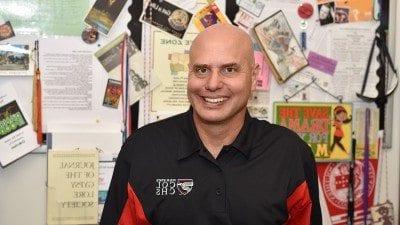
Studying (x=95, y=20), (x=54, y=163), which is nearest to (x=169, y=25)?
(x=95, y=20)

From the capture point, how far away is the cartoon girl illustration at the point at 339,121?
1.67m

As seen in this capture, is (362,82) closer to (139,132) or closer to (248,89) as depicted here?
(248,89)

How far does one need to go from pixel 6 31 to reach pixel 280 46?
0.91m

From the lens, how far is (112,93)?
5.10ft

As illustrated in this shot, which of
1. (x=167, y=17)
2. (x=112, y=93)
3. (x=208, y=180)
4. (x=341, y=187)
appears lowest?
(x=341, y=187)

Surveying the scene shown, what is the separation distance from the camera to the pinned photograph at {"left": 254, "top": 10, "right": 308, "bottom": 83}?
162 centimetres

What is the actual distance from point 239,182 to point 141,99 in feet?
1.77

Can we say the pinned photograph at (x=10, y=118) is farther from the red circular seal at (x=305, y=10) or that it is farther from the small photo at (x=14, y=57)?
the red circular seal at (x=305, y=10)

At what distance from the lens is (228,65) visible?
118cm

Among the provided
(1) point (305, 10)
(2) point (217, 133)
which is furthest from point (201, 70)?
(1) point (305, 10)

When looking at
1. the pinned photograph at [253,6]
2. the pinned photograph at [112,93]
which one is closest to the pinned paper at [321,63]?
the pinned photograph at [253,6]

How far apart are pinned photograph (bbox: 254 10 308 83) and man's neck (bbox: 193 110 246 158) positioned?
42cm

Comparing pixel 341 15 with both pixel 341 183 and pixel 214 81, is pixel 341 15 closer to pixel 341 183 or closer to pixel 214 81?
pixel 341 183

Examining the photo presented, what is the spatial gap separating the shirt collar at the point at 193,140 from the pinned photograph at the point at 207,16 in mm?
417
